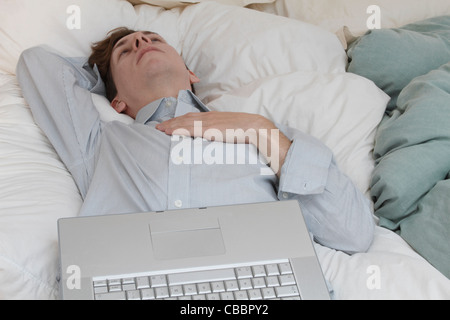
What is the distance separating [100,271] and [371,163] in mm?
684

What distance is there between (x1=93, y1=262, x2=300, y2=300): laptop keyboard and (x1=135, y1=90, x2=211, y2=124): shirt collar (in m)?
0.58

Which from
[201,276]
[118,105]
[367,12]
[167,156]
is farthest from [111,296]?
[367,12]

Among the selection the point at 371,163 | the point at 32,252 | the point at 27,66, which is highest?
the point at 27,66

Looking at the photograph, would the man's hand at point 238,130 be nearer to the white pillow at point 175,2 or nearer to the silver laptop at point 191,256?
the silver laptop at point 191,256

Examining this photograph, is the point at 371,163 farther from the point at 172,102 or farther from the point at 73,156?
the point at 73,156

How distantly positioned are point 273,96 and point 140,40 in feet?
1.20

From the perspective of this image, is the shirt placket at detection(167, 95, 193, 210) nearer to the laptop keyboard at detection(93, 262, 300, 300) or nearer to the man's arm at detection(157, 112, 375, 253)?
the man's arm at detection(157, 112, 375, 253)

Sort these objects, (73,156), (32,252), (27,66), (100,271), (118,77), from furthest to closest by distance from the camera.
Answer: (118,77)
(27,66)
(73,156)
(32,252)
(100,271)

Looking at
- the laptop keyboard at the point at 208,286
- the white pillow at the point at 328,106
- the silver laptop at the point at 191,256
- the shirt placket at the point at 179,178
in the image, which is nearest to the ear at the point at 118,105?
the white pillow at the point at 328,106

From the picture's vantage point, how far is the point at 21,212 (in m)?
1.09

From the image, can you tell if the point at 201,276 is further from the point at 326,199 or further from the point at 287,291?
the point at 326,199

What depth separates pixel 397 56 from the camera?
1.52 meters

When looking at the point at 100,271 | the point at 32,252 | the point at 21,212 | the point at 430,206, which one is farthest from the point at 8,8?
the point at 430,206

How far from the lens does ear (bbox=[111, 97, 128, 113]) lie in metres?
1.51
